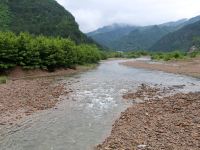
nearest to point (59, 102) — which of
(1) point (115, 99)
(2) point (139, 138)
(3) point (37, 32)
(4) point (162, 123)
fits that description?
(1) point (115, 99)

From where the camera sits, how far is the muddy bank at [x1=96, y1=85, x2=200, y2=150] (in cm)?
1898

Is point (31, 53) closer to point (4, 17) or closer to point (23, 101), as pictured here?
point (23, 101)

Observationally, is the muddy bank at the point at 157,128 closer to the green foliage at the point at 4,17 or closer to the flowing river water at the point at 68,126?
the flowing river water at the point at 68,126

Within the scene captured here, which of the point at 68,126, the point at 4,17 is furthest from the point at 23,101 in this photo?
the point at 4,17

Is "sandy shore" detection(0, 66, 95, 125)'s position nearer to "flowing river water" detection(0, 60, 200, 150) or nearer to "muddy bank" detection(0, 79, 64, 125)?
"muddy bank" detection(0, 79, 64, 125)

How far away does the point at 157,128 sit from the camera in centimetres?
2250

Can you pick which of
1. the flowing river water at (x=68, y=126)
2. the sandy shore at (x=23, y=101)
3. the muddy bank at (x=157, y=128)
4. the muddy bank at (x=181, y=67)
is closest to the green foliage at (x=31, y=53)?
the sandy shore at (x=23, y=101)

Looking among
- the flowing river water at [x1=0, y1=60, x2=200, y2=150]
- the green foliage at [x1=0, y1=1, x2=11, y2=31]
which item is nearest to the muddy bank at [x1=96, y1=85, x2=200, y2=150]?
the flowing river water at [x1=0, y1=60, x2=200, y2=150]

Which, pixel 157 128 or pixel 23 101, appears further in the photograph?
pixel 23 101

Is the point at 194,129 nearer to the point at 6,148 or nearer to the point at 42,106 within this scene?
the point at 6,148

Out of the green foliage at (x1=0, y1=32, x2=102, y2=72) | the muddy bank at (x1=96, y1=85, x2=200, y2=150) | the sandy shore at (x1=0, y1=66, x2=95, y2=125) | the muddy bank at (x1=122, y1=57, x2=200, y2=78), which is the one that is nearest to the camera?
the muddy bank at (x1=96, y1=85, x2=200, y2=150)

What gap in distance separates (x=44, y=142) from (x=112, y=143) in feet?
12.3

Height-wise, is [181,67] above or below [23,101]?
below

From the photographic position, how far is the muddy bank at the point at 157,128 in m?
19.0
